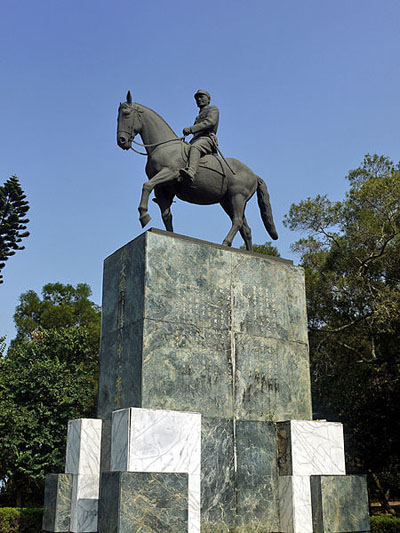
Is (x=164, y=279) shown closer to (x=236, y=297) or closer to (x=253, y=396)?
(x=236, y=297)

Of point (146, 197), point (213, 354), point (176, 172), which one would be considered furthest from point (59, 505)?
point (176, 172)

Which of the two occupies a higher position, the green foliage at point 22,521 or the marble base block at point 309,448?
the marble base block at point 309,448

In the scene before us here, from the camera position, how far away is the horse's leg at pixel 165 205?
8.30 metres

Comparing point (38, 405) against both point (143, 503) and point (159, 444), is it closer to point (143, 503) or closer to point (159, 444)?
point (159, 444)

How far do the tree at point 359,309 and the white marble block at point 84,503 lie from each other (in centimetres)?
1123

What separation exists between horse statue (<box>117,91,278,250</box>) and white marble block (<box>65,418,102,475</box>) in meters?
3.04

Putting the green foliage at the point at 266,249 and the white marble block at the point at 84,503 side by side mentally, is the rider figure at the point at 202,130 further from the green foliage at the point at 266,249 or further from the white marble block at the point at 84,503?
the green foliage at the point at 266,249

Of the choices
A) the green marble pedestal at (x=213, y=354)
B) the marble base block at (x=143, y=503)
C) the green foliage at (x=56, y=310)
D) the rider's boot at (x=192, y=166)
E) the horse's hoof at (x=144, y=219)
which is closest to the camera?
the marble base block at (x=143, y=503)

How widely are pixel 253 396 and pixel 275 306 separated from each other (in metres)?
1.34

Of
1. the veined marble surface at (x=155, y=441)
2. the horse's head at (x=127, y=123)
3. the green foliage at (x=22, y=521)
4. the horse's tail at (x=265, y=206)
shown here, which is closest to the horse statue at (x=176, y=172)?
the horse's head at (x=127, y=123)

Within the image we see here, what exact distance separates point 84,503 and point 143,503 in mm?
1453

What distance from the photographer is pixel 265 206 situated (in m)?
9.17

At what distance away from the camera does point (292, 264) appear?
27.2 ft

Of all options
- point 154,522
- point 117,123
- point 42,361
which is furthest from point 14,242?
point 154,522
